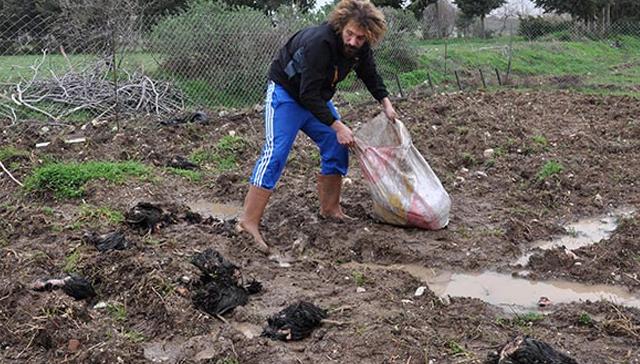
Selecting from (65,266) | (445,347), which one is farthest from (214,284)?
(445,347)

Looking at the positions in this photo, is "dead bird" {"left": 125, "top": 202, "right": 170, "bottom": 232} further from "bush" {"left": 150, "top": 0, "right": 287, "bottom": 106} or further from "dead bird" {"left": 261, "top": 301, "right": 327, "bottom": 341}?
"bush" {"left": 150, "top": 0, "right": 287, "bottom": 106}

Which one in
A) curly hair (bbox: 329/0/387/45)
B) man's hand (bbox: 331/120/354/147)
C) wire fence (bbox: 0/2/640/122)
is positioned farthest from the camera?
wire fence (bbox: 0/2/640/122)

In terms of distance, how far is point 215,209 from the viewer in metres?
5.82

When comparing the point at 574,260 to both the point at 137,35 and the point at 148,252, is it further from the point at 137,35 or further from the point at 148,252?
the point at 137,35

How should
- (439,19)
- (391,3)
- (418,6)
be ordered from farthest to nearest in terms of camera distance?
(418,6)
(439,19)
(391,3)

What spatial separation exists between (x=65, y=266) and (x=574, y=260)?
3129 millimetres

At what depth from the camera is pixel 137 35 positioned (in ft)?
30.7

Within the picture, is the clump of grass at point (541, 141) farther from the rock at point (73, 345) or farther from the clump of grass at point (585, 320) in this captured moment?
the rock at point (73, 345)

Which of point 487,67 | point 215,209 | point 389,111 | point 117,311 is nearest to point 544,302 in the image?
point 389,111

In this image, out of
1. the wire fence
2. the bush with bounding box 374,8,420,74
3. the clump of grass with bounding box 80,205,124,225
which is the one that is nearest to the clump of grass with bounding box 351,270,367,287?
the clump of grass with bounding box 80,205,124,225

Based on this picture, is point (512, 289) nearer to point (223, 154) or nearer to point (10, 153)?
point (223, 154)

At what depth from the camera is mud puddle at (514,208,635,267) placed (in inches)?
185

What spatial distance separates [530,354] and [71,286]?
2.37 meters

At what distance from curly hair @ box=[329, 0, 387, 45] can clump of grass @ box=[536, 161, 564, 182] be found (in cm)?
249
